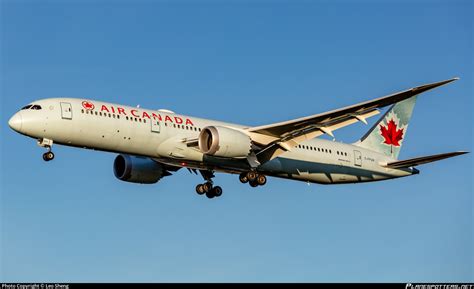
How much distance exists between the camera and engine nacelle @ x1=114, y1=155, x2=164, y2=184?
58656 mm

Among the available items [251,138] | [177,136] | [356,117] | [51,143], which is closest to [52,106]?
[51,143]

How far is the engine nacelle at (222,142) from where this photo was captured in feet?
169

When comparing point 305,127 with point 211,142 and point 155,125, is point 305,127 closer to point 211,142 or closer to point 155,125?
point 211,142

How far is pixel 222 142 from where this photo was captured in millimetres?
51562

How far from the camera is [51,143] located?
49.4m

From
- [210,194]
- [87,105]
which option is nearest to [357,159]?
[210,194]

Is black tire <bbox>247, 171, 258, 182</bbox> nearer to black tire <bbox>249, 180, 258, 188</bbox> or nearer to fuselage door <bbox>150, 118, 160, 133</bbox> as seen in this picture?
black tire <bbox>249, 180, 258, 188</bbox>

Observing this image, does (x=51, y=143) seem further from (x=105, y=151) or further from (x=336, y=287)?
(x=336, y=287)

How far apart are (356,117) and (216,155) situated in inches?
315

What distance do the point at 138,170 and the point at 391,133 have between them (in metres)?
18.1

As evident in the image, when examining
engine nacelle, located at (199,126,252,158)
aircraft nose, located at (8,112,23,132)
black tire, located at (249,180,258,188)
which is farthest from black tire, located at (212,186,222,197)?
aircraft nose, located at (8,112,23,132)

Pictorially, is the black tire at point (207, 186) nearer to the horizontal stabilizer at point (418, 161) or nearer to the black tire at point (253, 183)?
the black tire at point (253, 183)

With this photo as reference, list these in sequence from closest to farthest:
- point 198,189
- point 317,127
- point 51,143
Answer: point 51,143 → point 317,127 → point 198,189

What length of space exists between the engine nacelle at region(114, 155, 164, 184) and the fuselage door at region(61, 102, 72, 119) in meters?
9.66
